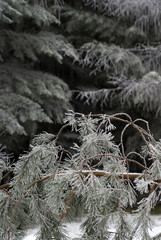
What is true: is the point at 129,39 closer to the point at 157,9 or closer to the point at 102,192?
the point at 157,9

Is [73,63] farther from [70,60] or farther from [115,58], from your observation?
[115,58]

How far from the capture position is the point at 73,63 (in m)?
6.85

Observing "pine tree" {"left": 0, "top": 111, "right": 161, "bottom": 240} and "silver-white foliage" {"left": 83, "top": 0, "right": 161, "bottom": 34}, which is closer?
"pine tree" {"left": 0, "top": 111, "right": 161, "bottom": 240}

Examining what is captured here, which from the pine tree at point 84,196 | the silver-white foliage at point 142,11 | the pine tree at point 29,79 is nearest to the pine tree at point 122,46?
the silver-white foliage at point 142,11

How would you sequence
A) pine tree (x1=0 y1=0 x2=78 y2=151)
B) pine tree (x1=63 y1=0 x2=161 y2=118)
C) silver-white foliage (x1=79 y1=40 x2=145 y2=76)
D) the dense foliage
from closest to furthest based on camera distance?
pine tree (x1=0 y1=0 x2=78 y2=151), the dense foliage, pine tree (x1=63 y1=0 x2=161 y2=118), silver-white foliage (x1=79 y1=40 x2=145 y2=76)

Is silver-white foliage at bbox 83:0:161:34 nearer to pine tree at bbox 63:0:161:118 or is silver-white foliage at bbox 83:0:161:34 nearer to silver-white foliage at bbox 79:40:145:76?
pine tree at bbox 63:0:161:118

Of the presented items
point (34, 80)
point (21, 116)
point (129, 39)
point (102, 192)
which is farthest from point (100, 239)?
point (129, 39)

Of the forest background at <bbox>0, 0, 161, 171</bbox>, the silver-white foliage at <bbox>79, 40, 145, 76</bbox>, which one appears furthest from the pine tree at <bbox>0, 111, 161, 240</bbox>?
the silver-white foliage at <bbox>79, 40, 145, 76</bbox>

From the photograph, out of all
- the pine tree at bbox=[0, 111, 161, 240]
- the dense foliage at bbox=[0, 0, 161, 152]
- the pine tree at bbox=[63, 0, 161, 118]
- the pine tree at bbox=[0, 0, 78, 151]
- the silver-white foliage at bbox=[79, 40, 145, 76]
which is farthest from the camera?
the silver-white foliage at bbox=[79, 40, 145, 76]

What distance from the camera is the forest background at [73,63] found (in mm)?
5605

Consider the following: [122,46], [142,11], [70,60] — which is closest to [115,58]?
[122,46]

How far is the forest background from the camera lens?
18.4 ft

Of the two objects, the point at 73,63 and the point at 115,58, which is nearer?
the point at 115,58

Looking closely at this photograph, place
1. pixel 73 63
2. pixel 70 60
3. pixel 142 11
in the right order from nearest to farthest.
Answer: pixel 142 11
pixel 73 63
pixel 70 60
